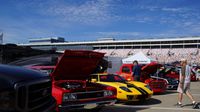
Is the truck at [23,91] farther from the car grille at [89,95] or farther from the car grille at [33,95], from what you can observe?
the car grille at [89,95]

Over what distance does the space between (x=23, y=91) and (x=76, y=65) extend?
5033 mm

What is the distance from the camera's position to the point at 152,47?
13275 centimetres

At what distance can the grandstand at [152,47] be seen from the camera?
118 m

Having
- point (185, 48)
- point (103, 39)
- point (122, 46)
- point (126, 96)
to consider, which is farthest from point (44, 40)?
point (126, 96)

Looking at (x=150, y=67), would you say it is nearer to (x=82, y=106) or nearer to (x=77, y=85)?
(x=77, y=85)

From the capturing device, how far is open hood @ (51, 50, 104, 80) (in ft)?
26.4

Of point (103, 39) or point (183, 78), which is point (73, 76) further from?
point (103, 39)

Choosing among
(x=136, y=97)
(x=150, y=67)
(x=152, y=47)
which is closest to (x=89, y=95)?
(x=136, y=97)

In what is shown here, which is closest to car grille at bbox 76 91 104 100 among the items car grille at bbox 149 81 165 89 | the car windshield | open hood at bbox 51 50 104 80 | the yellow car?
open hood at bbox 51 50 104 80

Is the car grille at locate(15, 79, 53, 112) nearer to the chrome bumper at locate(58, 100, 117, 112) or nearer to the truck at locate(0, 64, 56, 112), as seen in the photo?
the truck at locate(0, 64, 56, 112)

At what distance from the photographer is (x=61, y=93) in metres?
7.46

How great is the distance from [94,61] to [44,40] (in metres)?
147

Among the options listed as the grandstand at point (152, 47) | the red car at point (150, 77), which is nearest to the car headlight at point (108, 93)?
the red car at point (150, 77)

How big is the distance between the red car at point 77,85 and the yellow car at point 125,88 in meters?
2.17
